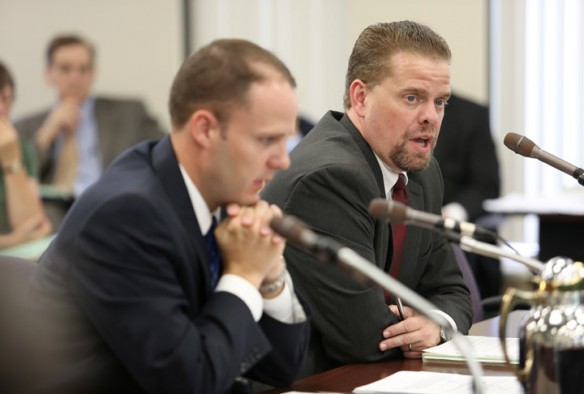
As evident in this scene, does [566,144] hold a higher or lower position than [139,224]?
lower

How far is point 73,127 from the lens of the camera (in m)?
6.56

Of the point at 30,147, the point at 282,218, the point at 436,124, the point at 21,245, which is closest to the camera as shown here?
the point at 282,218

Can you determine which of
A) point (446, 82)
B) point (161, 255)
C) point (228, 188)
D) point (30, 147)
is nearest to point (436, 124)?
point (446, 82)

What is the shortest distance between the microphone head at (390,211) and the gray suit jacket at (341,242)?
0.56 meters

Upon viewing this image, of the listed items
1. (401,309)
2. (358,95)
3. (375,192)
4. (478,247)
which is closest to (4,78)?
(358,95)

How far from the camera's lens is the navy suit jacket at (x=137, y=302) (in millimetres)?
1762

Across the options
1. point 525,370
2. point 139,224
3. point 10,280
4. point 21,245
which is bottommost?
point 21,245

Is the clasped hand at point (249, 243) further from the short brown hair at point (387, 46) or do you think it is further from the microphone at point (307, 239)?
the short brown hair at point (387, 46)

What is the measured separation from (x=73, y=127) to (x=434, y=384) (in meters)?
4.91

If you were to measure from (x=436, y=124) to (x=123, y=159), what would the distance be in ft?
3.31

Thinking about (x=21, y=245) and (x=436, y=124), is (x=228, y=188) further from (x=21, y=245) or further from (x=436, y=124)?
(x=21, y=245)

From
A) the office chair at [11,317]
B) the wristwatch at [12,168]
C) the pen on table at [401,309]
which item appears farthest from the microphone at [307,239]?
the wristwatch at [12,168]

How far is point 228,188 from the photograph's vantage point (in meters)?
1.92

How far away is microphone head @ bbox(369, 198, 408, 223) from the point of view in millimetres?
1843
